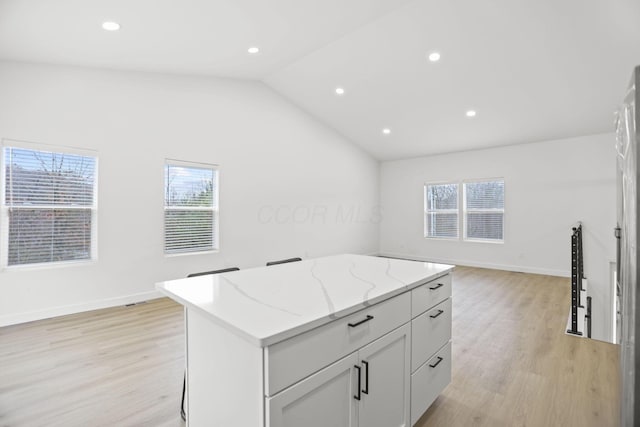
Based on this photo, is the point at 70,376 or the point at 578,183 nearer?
the point at 70,376

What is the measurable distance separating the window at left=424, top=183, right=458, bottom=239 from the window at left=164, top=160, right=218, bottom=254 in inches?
194

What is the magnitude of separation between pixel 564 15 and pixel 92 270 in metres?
5.81

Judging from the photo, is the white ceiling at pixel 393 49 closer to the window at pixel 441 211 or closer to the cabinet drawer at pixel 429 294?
the window at pixel 441 211

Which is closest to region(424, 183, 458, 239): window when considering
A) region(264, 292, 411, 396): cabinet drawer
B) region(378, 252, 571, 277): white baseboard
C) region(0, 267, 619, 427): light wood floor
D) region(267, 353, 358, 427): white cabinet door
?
region(378, 252, 571, 277): white baseboard

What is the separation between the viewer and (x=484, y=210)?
655cm

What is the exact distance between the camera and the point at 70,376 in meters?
2.21

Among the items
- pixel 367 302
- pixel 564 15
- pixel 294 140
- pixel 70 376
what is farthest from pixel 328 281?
pixel 294 140

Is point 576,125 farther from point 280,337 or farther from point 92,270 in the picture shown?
point 92,270

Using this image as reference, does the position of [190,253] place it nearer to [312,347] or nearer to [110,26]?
[110,26]

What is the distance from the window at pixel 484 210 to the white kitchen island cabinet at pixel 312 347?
17.8 feet

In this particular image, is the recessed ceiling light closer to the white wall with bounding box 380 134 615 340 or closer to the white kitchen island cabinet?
the white kitchen island cabinet

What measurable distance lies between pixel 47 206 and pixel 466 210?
7032 millimetres

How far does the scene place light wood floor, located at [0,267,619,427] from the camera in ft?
5.91

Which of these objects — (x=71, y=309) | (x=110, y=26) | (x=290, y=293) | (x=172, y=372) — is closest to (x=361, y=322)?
(x=290, y=293)
